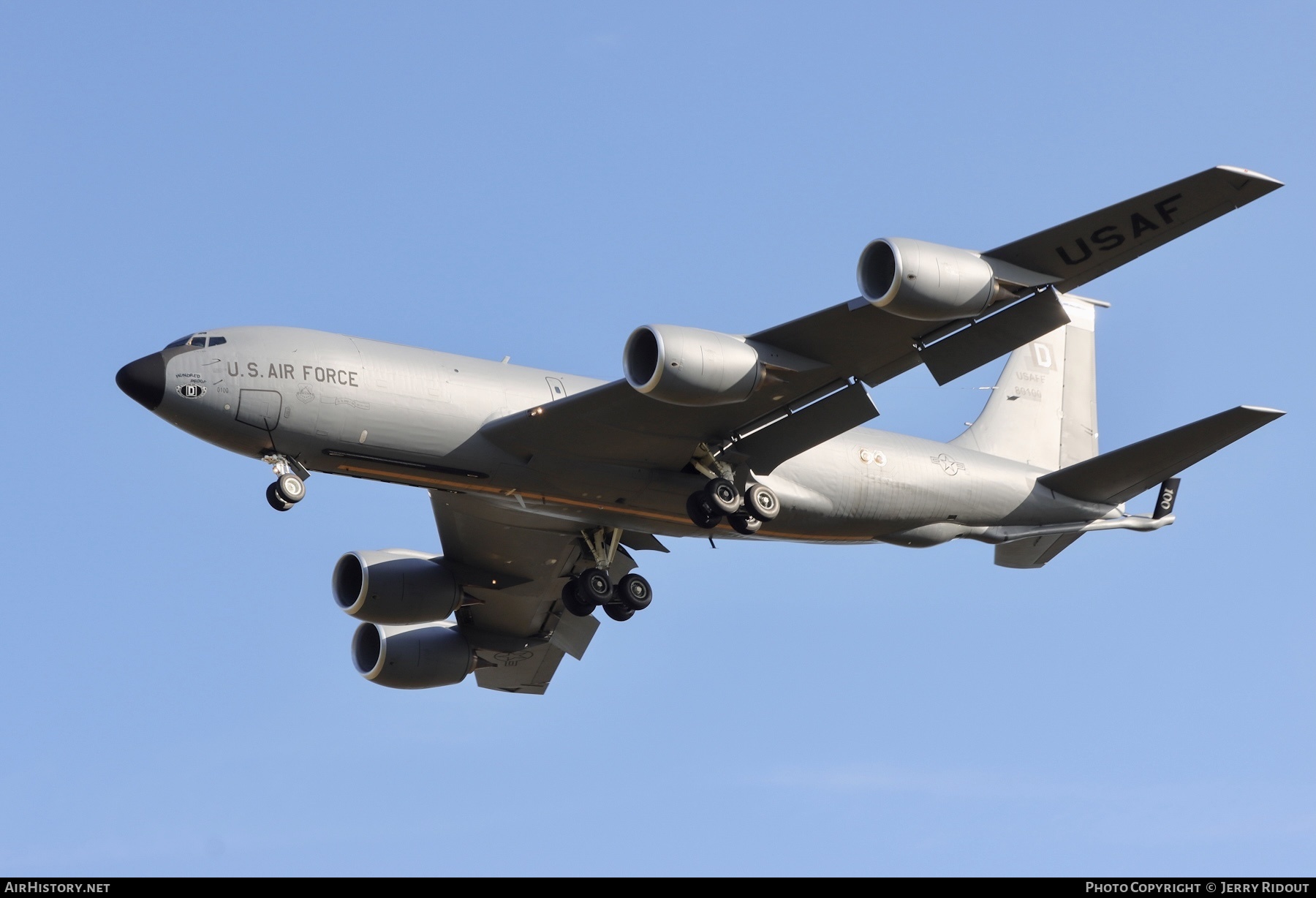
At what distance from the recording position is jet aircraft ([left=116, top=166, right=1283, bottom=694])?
82.3 feet

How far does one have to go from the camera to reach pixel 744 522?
2867cm

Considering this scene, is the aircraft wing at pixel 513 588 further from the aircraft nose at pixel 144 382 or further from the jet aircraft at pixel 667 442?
the aircraft nose at pixel 144 382

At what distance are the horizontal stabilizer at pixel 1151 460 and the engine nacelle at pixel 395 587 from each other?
12588 millimetres

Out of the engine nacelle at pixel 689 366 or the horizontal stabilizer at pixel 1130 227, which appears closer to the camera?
the horizontal stabilizer at pixel 1130 227

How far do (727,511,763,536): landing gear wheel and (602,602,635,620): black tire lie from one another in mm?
3225

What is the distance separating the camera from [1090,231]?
24.9 meters

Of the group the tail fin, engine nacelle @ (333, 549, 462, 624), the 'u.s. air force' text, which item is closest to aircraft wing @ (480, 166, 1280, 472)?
the 'u.s. air force' text

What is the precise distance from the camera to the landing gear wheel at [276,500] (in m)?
25.6

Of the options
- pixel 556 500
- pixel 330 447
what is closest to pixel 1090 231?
pixel 556 500

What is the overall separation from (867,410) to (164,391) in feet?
39.1

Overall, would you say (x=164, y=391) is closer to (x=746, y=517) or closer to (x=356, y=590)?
(x=356, y=590)

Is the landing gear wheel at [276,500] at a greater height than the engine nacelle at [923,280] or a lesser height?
lesser

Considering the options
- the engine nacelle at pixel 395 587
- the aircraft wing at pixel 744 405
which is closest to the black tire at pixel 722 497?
the aircraft wing at pixel 744 405

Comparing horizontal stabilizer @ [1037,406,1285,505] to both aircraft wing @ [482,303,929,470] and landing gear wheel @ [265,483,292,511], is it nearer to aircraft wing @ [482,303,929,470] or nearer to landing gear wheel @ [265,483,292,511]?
aircraft wing @ [482,303,929,470]
